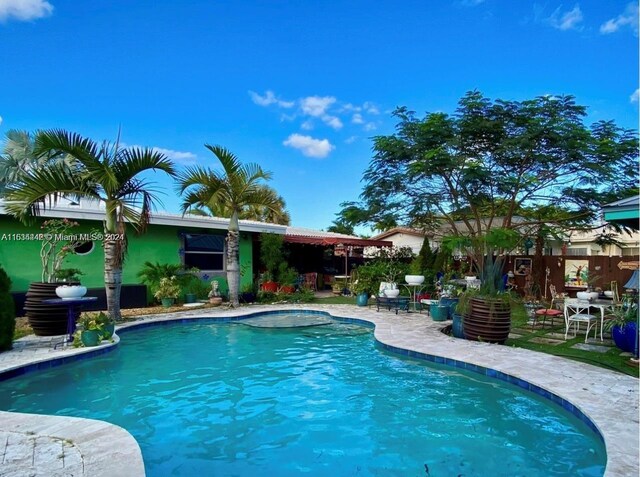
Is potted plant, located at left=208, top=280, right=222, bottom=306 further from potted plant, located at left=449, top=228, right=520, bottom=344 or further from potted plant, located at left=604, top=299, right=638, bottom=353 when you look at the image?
potted plant, located at left=604, top=299, right=638, bottom=353

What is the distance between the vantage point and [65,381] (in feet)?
21.8

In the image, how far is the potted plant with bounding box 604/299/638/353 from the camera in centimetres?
718

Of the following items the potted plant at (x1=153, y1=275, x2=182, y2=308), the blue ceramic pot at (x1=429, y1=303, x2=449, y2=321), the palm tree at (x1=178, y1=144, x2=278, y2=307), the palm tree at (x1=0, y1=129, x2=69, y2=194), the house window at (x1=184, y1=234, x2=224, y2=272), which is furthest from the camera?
the palm tree at (x1=0, y1=129, x2=69, y2=194)

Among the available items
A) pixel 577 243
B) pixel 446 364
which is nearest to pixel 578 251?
pixel 577 243

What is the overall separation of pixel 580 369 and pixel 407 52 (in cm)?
1130

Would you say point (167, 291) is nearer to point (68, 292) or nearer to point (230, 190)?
point (230, 190)

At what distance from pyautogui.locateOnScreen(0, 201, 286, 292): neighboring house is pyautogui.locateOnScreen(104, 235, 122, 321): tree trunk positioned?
213 centimetres

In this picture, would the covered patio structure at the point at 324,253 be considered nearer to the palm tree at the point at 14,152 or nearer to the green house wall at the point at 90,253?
the green house wall at the point at 90,253

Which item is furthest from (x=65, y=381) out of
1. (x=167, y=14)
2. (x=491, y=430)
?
(x=167, y=14)

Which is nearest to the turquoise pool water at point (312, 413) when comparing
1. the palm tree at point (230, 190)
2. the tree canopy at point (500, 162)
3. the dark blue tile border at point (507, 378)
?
the dark blue tile border at point (507, 378)

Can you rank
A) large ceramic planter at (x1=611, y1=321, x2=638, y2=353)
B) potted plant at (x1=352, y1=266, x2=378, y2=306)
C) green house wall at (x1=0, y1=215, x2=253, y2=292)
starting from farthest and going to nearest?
potted plant at (x1=352, y1=266, x2=378, y2=306)
green house wall at (x1=0, y1=215, x2=253, y2=292)
large ceramic planter at (x1=611, y1=321, x2=638, y2=353)

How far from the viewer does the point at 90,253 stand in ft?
42.8

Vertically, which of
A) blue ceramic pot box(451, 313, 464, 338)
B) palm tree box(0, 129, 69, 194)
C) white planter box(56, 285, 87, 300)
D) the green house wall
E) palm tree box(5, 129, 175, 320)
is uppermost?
palm tree box(0, 129, 69, 194)

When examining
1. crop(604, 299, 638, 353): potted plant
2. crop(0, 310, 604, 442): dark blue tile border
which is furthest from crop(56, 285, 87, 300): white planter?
crop(604, 299, 638, 353): potted plant
